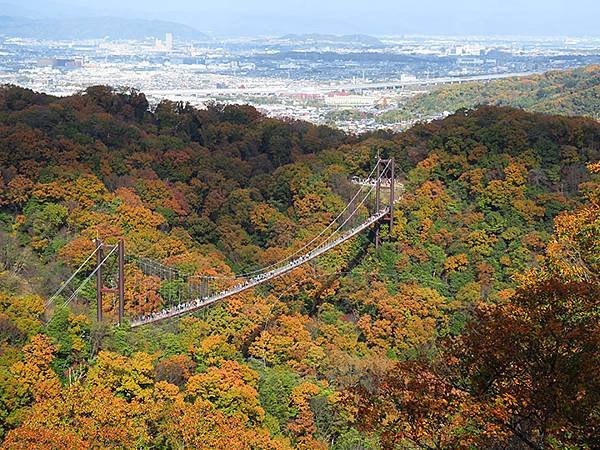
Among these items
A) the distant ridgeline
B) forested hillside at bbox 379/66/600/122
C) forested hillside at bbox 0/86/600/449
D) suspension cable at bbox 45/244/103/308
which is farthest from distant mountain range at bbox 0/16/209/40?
suspension cable at bbox 45/244/103/308

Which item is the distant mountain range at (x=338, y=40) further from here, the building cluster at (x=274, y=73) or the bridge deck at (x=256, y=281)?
the bridge deck at (x=256, y=281)

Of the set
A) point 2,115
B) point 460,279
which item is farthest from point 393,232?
point 2,115

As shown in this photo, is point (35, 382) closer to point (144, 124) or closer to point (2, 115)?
point (2, 115)

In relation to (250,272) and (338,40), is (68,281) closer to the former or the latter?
(250,272)

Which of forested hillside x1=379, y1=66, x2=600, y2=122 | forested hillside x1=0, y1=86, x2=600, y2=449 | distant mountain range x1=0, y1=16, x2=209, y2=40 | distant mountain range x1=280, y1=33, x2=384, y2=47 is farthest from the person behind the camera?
distant mountain range x1=280, y1=33, x2=384, y2=47

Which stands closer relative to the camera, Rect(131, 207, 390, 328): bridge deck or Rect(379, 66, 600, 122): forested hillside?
Rect(131, 207, 390, 328): bridge deck

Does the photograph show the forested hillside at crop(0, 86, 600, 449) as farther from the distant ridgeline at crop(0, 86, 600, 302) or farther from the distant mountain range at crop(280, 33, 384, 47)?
the distant mountain range at crop(280, 33, 384, 47)

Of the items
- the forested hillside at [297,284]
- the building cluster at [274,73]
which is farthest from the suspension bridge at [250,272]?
the building cluster at [274,73]
